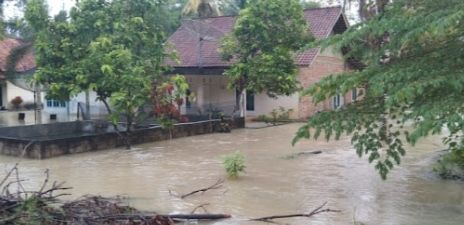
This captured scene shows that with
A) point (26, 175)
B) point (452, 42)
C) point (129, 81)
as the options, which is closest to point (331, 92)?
point (452, 42)

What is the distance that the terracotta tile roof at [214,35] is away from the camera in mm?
24914

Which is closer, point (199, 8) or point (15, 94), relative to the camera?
point (199, 8)

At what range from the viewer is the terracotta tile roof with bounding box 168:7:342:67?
981 inches

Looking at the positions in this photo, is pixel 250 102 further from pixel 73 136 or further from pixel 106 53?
pixel 106 53

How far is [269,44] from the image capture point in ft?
69.3

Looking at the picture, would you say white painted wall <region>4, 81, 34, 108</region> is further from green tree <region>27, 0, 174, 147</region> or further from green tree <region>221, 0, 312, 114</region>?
green tree <region>27, 0, 174, 147</region>

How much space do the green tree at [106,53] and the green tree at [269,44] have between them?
154 inches

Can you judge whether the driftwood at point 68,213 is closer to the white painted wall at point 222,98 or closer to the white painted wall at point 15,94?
the white painted wall at point 222,98

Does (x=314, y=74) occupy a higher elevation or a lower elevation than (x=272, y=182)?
higher

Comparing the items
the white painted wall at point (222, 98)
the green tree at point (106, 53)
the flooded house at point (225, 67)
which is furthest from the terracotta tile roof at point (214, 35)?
the green tree at point (106, 53)

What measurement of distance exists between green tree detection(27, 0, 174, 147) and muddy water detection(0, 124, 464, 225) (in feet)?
6.14

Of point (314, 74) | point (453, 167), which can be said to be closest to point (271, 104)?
point (314, 74)

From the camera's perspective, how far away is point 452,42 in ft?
21.1

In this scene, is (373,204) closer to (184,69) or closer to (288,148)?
(288,148)
